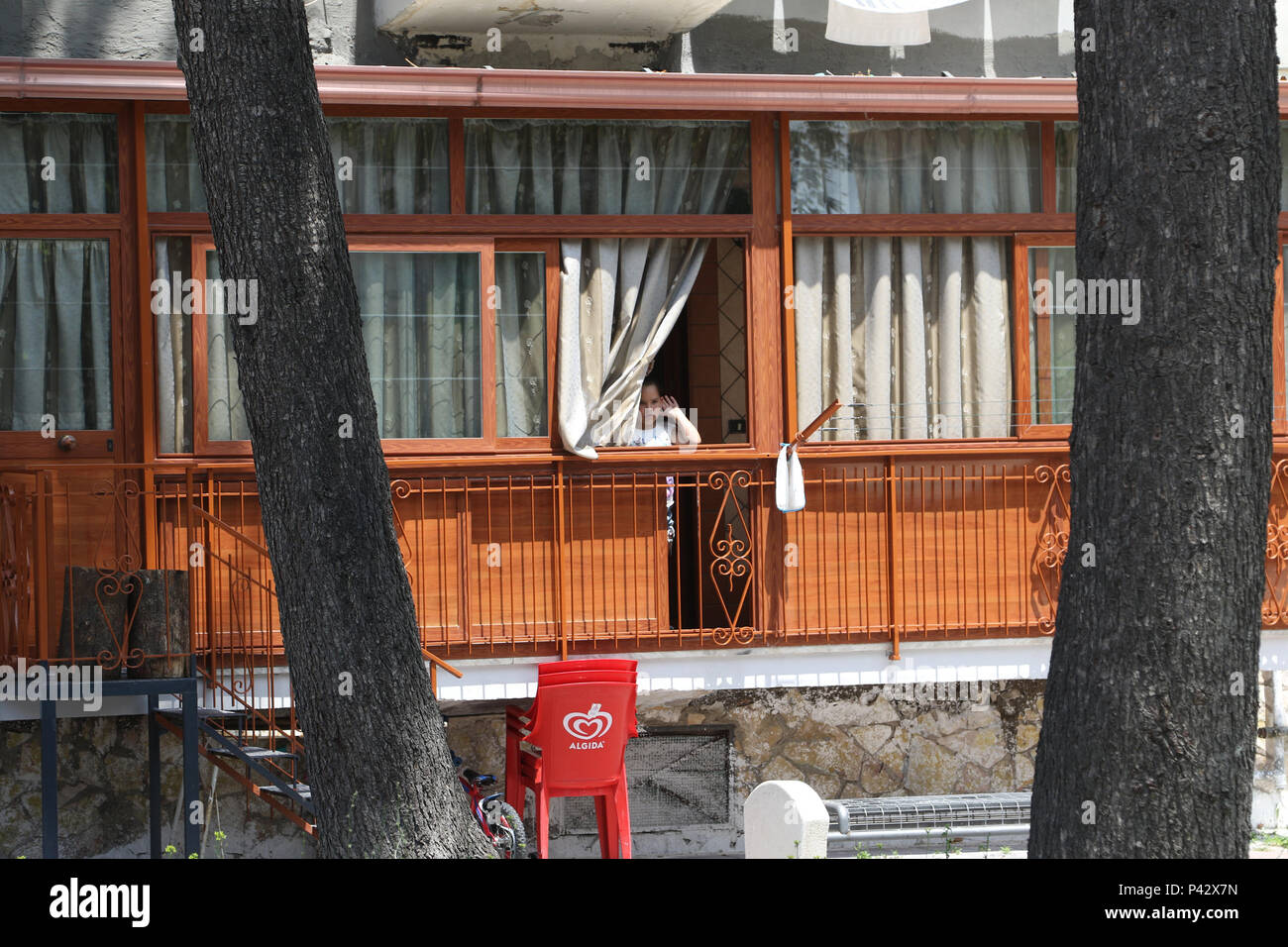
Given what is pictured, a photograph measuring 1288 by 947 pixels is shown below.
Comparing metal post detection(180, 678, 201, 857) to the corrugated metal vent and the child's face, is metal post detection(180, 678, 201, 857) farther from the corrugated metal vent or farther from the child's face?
the child's face

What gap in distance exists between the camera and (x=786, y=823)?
685 centimetres

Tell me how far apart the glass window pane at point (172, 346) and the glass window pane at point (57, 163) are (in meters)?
0.42

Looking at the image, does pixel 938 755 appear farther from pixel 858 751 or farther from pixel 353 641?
pixel 353 641

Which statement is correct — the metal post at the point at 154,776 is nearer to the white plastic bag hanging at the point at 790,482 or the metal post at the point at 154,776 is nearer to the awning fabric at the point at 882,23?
the white plastic bag hanging at the point at 790,482

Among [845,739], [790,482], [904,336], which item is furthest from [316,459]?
[845,739]

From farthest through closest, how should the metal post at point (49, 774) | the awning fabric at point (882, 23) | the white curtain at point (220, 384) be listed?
the awning fabric at point (882, 23) < the white curtain at point (220, 384) < the metal post at point (49, 774)

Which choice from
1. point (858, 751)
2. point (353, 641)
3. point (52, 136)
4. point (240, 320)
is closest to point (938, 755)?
point (858, 751)

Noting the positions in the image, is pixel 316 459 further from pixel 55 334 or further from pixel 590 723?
pixel 55 334

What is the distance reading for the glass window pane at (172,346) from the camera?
8.65m

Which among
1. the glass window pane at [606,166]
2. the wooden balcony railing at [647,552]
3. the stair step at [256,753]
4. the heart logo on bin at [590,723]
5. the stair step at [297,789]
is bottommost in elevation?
the stair step at [297,789]

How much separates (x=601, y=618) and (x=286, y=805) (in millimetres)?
2023

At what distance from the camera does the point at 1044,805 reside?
4.84 meters

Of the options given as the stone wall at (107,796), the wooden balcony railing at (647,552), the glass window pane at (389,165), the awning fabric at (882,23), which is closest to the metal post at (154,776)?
the stone wall at (107,796)

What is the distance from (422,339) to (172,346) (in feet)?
4.51
